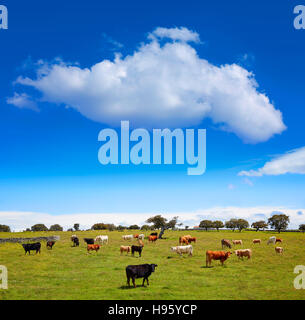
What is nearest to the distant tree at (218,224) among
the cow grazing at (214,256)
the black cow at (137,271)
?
the cow grazing at (214,256)

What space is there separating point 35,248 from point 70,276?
1463 centimetres

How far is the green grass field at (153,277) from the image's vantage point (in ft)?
59.1

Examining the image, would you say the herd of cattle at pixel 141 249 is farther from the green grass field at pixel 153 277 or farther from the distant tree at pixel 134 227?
the distant tree at pixel 134 227

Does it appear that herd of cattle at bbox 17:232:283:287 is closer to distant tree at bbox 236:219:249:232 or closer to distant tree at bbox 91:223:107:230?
distant tree at bbox 91:223:107:230

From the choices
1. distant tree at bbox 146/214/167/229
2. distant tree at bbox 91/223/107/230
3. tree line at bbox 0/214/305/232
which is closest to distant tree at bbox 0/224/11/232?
tree line at bbox 0/214/305/232

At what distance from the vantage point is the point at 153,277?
22.5m

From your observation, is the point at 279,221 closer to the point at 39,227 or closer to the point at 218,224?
the point at 218,224

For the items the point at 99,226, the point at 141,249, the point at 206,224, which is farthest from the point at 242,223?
the point at 141,249

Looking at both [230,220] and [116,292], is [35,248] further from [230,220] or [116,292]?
[230,220]
